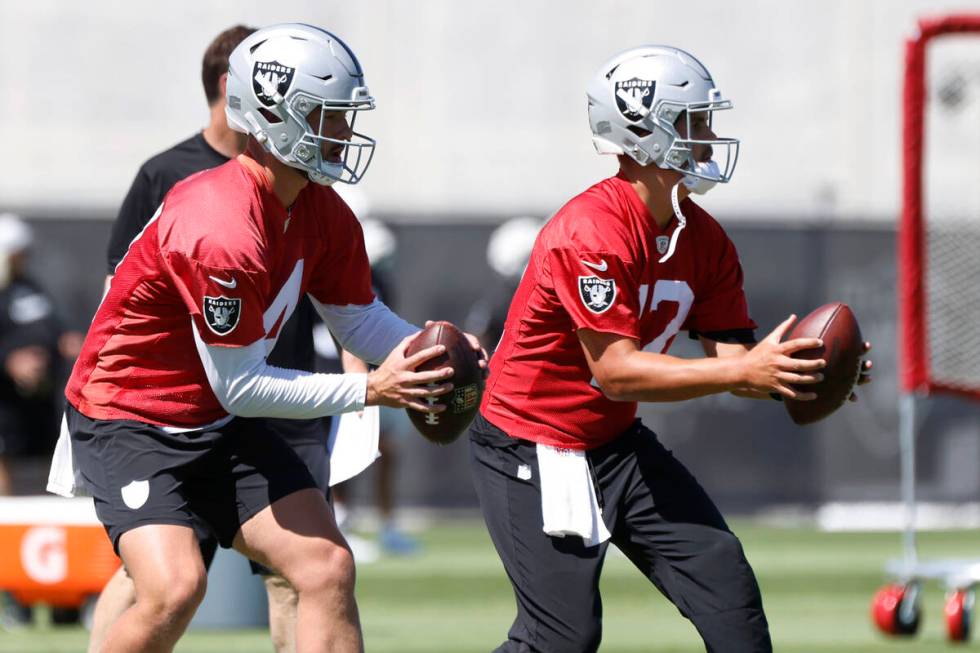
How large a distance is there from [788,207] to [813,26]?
1819 millimetres

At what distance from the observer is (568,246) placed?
5145mm

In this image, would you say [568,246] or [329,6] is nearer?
[568,246]

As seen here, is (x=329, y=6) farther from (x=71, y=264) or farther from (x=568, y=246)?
(x=568, y=246)

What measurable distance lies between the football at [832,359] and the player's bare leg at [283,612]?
6.08ft

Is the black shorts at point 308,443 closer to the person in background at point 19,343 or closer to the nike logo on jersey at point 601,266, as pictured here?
the nike logo on jersey at point 601,266

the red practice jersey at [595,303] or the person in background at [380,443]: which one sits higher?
the red practice jersey at [595,303]

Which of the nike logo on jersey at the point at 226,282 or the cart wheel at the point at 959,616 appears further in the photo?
the cart wheel at the point at 959,616

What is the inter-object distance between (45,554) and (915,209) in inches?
172

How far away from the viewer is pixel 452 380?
16.5 ft

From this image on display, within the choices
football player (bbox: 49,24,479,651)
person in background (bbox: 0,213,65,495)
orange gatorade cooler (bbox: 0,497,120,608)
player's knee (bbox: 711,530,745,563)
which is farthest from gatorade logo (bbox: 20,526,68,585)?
player's knee (bbox: 711,530,745,563)

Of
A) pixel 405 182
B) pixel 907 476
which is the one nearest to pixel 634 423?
pixel 907 476

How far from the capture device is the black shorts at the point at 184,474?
5.14m

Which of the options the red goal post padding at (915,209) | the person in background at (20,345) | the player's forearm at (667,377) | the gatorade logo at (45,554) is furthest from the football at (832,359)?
the person in background at (20,345)

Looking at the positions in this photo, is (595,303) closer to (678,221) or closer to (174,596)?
(678,221)
